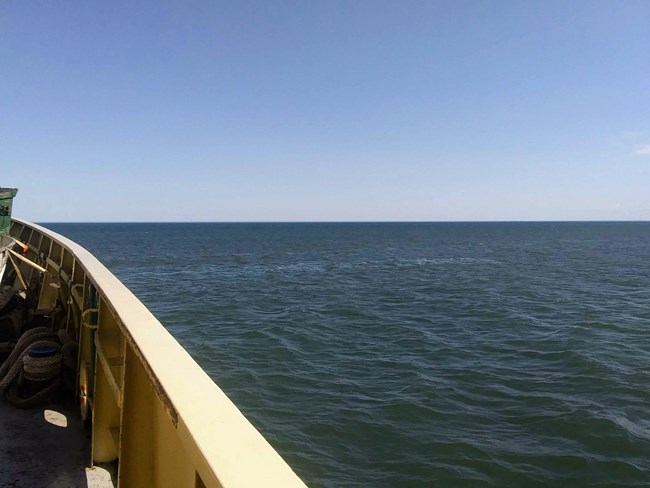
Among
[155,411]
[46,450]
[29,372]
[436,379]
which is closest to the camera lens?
[155,411]

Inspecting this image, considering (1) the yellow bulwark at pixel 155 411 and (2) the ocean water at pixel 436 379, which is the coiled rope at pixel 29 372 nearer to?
(1) the yellow bulwark at pixel 155 411

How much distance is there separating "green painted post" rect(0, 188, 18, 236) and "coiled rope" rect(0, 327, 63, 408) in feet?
20.1

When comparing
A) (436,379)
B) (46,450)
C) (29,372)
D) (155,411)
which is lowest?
(436,379)

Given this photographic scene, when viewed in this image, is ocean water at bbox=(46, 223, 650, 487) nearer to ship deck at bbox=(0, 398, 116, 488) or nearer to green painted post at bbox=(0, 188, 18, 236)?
ship deck at bbox=(0, 398, 116, 488)

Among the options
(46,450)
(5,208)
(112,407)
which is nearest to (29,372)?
(46,450)

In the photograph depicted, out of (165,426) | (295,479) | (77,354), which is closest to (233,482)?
(295,479)

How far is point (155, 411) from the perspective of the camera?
7.79ft

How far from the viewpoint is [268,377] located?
11156 mm

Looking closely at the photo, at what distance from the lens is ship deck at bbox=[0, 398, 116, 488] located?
3193 millimetres

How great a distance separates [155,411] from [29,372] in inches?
109

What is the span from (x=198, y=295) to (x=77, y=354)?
65.8ft

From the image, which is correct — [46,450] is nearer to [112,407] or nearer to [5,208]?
[112,407]

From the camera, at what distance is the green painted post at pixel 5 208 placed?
9991 millimetres

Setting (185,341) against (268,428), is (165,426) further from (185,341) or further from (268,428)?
(185,341)
